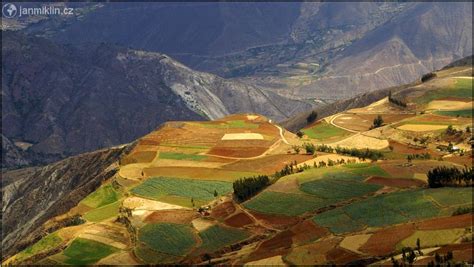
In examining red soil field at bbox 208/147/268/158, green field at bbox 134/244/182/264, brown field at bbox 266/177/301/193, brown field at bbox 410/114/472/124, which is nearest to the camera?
green field at bbox 134/244/182/264

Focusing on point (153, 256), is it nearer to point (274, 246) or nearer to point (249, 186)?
point (274, 246)

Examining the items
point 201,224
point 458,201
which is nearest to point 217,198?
point 201,224

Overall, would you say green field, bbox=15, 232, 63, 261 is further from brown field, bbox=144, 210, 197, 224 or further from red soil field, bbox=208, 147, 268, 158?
red soil field, bbox=208, 147, 268, 158

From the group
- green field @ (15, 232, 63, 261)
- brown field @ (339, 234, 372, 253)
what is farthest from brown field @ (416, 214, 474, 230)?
green field @ (15, 232, 63, 261)

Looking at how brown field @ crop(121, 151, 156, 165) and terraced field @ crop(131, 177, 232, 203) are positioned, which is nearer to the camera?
terraced field @ crop(131, 177, 232, 203)

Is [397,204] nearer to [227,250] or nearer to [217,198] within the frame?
[227,250]

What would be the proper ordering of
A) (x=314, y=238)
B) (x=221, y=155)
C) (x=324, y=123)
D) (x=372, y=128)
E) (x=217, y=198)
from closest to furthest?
(x=314, y=238) < (x=217, y=198) < (x=221, y=155) < (x=372, y=128) < (x=324, y=123)

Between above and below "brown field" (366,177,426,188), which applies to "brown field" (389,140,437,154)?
below
